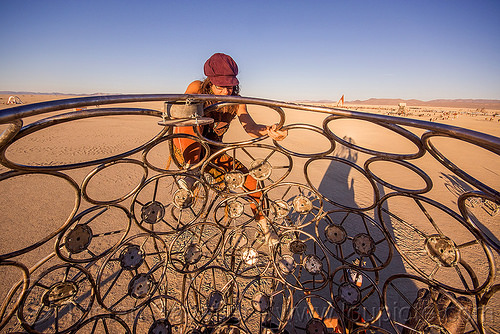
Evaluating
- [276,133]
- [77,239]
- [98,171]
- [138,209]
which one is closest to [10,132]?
[98,171]

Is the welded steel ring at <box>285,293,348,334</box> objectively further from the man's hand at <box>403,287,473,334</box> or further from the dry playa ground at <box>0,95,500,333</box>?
the man's hand at <box>403,287,473,334</box>

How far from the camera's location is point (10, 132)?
2.47ft

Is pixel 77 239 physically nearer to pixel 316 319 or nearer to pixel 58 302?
pixel 58 302

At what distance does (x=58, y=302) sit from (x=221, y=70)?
6.71ft

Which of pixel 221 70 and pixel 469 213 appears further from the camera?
pixel 221 70

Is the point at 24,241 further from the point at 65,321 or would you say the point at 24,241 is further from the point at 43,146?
the point at 43,146

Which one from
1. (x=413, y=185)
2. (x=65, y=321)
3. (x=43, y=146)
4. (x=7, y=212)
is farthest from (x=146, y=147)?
(x=43, y=146)

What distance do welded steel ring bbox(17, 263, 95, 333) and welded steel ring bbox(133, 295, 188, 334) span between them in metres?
0.39

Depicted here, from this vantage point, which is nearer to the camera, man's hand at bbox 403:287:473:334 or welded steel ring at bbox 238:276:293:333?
man's hand at bbox 403:287:473:334

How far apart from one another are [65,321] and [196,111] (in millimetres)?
2550

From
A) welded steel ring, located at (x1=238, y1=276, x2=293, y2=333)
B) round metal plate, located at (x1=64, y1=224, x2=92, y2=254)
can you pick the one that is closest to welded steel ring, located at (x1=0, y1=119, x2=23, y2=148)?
round metal plate, located at (x1=64, y1=224, x2=92, y2=254)

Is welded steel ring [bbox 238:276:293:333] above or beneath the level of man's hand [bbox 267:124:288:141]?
beneath

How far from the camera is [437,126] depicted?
0.88 metres

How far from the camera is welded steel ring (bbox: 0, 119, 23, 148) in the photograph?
75cm
